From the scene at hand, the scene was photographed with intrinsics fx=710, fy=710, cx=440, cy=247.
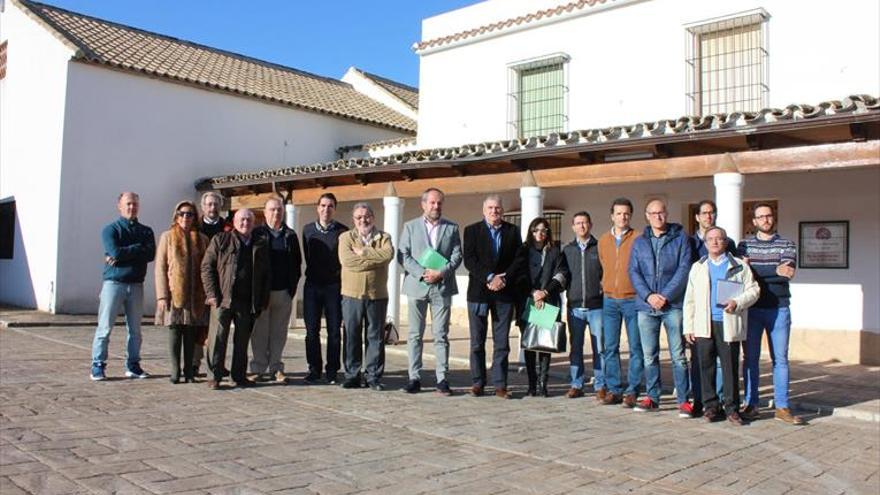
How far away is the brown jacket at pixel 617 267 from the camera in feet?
21.6

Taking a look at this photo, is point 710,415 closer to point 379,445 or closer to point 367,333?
point 379,445

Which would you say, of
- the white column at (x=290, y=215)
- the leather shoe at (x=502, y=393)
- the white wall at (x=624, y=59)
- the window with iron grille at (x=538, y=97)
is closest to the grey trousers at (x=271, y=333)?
the leather shoe at (x=502, y=393)

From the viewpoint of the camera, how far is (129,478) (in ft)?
13.3

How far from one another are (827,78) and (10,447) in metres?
11.6

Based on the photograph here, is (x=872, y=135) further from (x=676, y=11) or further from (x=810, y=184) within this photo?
(x=676, y=11)

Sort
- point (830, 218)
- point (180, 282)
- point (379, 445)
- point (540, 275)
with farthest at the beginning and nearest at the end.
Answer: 1. point (830, 218)
2. point (540, 275)
3. point (180, 282)
4. point (379, 445)

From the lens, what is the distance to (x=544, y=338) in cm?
690

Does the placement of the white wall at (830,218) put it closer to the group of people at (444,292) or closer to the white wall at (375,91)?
the group of people at (444,292)

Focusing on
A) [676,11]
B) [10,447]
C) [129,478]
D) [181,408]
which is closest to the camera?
[129,478]

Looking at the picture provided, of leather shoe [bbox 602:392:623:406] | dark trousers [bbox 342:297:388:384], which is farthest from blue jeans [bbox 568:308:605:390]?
dark trousers [bbox 342:297:388:384]

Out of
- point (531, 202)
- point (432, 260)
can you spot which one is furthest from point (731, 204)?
point (432, 260)

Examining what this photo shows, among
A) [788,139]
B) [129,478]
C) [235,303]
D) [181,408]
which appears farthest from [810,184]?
[129,478]

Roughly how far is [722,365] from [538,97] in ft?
30.7

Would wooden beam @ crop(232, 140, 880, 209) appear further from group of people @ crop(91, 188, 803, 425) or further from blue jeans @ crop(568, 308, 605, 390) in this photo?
blue jeans @ crop(568, 308, 605, 390)
